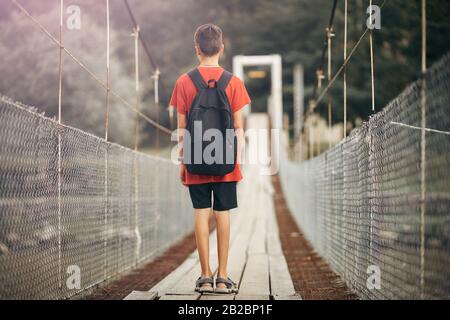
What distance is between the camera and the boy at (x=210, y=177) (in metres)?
2.47

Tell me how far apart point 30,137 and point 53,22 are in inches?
390

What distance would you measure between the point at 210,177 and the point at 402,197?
0.75 m

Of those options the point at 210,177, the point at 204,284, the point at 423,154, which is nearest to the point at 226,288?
the point at 204,284

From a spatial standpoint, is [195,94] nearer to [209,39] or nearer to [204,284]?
[209,39]

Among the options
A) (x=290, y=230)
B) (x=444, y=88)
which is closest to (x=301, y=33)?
(x=290, y=230)

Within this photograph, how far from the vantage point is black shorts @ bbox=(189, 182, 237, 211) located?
2.49 meters

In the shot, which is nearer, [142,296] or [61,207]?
[61,207]

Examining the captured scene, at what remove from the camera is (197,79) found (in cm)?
246

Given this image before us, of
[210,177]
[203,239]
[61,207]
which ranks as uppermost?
[210,177]

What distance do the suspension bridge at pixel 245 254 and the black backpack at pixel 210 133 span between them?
44cm

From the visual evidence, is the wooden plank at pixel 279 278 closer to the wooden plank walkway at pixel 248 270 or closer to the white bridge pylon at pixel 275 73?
the wooden plank walkway at pixel 248 270

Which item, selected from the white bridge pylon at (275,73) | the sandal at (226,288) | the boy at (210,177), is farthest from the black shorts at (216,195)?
the white bridge pylon at (275,73)

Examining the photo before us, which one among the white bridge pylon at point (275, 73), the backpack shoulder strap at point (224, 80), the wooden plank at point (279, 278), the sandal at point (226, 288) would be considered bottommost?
the wooden plank at point (279, 278)
